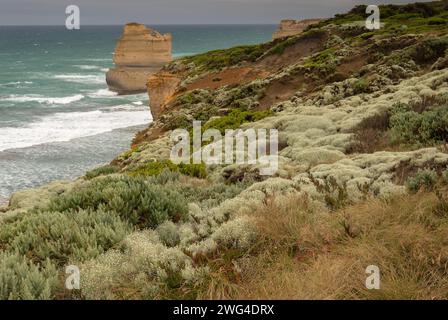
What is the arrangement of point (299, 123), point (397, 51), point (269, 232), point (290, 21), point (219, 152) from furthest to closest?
1. point (290, 21)
2. point (397, 51)
3. point (299, 123)
4. point (219, 152)
5. point (269, 232)

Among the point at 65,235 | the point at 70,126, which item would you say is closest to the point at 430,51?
the point at 65,235

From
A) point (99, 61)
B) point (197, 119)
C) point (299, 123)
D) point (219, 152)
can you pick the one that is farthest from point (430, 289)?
point (99, 61)

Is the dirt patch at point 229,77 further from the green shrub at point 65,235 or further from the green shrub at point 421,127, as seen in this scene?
the green shrub at point 65,235

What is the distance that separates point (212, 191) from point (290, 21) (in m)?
101

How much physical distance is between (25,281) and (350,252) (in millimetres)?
3939

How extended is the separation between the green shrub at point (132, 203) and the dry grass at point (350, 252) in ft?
6.39

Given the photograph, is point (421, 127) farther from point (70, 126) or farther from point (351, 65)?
point (70, 126)

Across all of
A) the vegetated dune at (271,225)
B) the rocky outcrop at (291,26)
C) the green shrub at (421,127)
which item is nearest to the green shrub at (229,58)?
the vegetated dune at (271,225)

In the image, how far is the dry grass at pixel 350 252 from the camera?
206 inches

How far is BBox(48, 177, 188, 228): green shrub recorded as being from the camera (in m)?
8.39

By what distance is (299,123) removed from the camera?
17.9m

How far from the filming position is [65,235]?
7.23 metres

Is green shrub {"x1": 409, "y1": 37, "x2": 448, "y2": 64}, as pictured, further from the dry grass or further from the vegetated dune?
the dry grass

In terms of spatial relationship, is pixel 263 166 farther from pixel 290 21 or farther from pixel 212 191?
pixel 290 21
